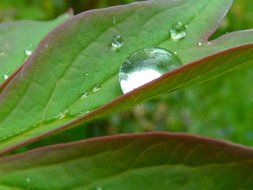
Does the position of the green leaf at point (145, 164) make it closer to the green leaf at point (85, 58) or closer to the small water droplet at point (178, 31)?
the green leaf at point (85, 58)

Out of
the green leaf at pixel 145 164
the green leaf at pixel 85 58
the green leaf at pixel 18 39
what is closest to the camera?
the green leaf at pixel 145 164

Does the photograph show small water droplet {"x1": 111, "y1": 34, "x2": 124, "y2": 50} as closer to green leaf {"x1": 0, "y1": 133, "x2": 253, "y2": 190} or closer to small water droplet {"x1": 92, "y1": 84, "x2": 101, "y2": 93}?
small water droplet {"x1": 92, "y1": 84, "x2": 101, "y2": 93}

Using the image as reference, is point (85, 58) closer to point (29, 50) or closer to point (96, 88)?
point (96, 88)

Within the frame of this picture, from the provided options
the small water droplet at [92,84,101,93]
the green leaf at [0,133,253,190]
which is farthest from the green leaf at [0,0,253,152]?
the green leaf at [0,133,253,190]

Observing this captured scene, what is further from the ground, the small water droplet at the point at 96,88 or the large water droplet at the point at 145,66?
the large water droplet at the point at 145,66

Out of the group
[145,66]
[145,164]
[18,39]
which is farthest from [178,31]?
[18,39]

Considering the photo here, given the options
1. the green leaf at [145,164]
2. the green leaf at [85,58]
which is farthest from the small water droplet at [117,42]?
the green leaf at [145,164]

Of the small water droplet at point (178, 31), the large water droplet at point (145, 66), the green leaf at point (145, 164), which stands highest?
the small water droplet at point (178, 31)

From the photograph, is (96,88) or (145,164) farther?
(96,88)

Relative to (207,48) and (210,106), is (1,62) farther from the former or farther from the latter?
(210,106)
